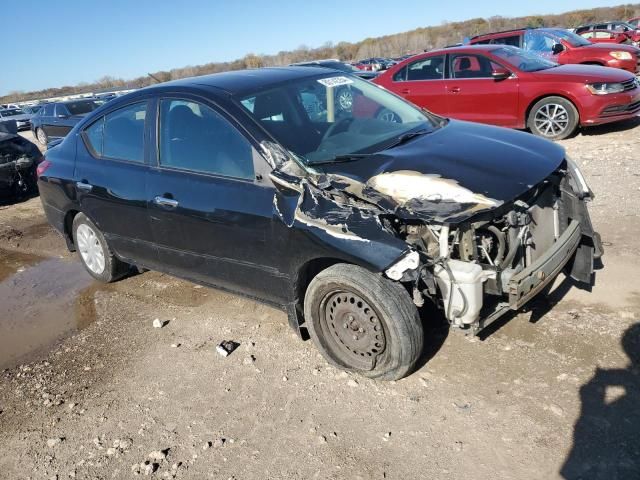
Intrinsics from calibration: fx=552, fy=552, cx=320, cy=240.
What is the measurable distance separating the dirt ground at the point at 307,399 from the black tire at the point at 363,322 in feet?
0.51

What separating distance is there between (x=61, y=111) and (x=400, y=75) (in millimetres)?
11080

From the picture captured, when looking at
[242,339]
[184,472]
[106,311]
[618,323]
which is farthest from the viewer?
[106,311]

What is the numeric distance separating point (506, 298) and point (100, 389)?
2665mm

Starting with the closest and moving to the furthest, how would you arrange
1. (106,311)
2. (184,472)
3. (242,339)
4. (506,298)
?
(184,472)
(506,298)
(242,339)
(106,311)

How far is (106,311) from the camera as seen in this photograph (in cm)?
487

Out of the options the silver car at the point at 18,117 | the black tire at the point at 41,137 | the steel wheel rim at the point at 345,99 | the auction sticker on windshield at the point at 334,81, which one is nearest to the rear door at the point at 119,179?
the auction sticker on windshield at the point at 334,81

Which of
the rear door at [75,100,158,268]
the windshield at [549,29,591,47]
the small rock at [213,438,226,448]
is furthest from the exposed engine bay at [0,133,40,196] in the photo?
Answer: the windshield at [549,29,591,47]

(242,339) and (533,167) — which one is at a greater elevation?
(533,167)

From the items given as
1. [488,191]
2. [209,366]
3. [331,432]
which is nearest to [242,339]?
[209,366]

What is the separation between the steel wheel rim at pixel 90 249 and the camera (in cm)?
516

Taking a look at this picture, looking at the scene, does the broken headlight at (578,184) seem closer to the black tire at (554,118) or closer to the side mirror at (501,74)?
the black tire at (554,118)

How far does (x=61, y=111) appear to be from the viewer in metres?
16.4

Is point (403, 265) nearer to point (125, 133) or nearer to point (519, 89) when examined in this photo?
point (125, 133)

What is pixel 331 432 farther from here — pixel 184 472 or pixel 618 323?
pixel 618 323
